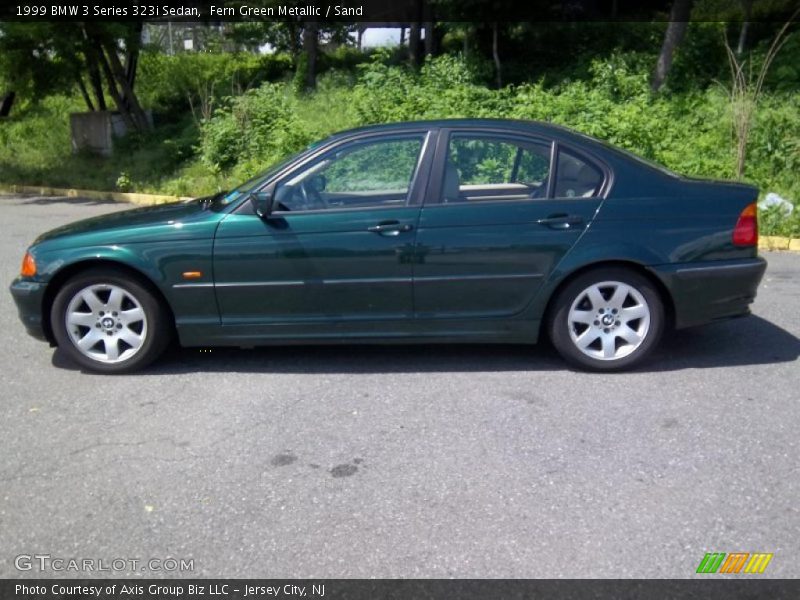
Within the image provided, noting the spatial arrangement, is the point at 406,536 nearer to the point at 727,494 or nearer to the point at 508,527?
the point at 508,527

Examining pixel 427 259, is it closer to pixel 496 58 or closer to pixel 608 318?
pixel 608 318

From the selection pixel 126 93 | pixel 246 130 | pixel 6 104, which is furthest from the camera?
pixel 6 104

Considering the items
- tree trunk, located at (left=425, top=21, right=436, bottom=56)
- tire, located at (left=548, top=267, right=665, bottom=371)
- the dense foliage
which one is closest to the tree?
the dense foliage

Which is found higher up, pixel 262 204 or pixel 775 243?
pixel 262 204

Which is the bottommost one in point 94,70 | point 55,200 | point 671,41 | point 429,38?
point 55,200

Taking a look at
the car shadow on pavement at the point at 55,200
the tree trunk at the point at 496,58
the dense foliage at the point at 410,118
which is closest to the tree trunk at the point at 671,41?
the dense foliage at the point at 410,118

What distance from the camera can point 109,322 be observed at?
5.13 m

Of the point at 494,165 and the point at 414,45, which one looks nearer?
the point at 494,165

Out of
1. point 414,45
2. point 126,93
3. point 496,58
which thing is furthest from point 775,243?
point 126,93

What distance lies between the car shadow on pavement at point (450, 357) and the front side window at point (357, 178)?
106 cm

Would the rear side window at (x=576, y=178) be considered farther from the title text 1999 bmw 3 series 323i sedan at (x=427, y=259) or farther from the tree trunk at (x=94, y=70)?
the tree trunk at (x=94, y=70)

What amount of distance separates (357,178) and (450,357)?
53.0 inches

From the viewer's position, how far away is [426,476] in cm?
371

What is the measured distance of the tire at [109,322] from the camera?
A: 16.6ft
